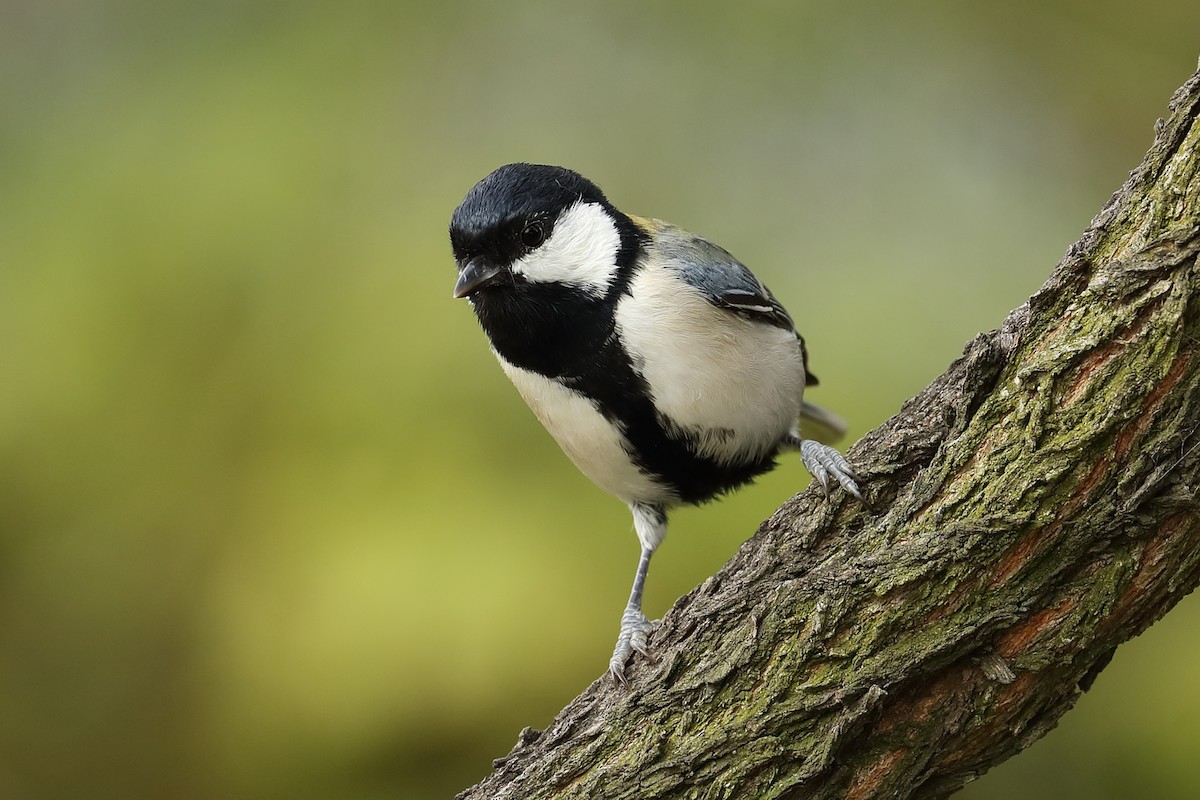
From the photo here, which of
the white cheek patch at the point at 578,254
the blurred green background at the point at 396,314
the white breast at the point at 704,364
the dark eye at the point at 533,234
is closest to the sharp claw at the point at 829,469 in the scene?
the white breast at the point at 704,364

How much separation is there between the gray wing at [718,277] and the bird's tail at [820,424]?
29 cm

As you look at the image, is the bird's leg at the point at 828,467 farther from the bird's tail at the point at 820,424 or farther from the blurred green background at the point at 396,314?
the blurred green background at the point at 396,314

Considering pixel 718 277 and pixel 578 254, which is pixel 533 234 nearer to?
pixel 578 254

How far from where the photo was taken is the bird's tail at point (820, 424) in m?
2.23

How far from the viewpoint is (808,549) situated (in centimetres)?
147

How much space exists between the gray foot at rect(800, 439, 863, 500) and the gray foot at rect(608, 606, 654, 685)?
1.14ft

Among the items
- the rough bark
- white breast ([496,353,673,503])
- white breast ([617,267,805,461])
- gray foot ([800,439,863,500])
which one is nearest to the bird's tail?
white breast ([617,267,805,461])

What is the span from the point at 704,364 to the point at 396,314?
1.24 meters

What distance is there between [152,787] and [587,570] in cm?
113

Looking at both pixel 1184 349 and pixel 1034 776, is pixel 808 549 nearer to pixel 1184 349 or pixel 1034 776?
pixel 1184 349

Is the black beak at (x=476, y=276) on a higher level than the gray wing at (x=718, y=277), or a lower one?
higher

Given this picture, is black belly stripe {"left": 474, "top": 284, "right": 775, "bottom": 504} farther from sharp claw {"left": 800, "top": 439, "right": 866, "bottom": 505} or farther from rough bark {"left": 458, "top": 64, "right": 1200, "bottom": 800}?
rough bark {"left": 458, "top": 64, "right": 1200, "bottom": 800}

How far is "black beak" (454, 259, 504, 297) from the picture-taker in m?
1.66

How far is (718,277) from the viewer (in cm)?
184
